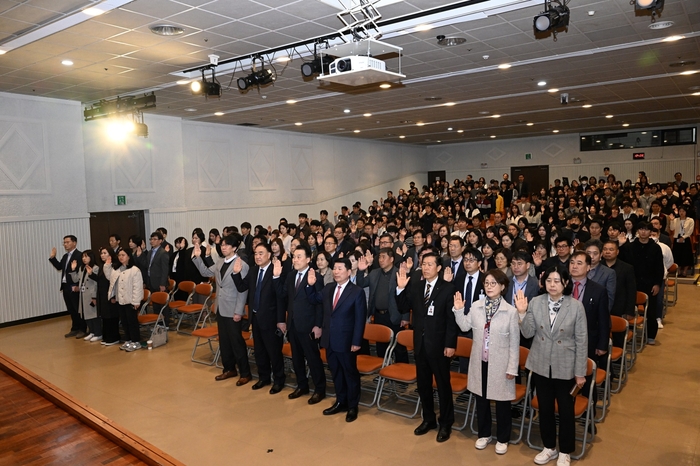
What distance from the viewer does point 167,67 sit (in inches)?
305

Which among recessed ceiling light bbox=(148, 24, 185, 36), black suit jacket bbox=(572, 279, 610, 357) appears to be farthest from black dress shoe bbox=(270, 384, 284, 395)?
recessed ceiling light bbox=(148, 24, 185, 36)

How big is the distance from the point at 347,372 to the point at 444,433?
3.62 ft

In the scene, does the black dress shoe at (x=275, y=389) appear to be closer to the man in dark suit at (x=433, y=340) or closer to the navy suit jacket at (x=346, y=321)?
the navy suit jacket at (x=346, y=321)

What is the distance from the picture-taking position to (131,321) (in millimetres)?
7688

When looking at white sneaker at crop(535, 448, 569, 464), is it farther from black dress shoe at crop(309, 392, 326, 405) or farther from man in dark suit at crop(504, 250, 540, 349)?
black dress shoe at crop(309, 392, 326, 405)

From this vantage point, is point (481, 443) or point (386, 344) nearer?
point (481, 443)

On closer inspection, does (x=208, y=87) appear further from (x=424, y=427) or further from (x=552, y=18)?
(x=424, y=427)

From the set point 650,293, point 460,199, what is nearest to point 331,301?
point 650,293

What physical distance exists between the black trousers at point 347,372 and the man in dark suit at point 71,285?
17.9 ft

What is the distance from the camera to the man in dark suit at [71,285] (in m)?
8.53

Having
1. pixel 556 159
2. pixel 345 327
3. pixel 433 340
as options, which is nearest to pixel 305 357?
pixel 345 327

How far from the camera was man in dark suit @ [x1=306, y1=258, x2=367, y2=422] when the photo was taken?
4.99 metres

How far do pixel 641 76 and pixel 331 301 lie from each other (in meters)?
7.81

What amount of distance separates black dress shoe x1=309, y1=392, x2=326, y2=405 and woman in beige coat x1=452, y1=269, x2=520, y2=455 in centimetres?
183
